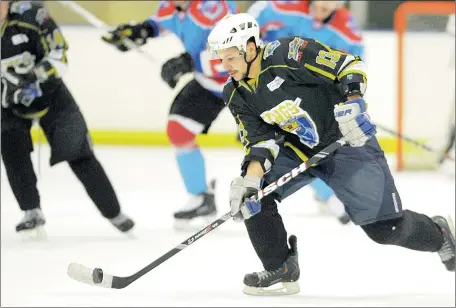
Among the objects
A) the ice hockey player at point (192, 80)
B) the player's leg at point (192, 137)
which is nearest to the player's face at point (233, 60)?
the ice hockey player at point (192, 80)

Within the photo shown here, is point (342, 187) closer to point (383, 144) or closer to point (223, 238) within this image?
point (223, 238)

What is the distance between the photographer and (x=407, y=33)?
5938 millimetres

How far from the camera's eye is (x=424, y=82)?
19.1 feet

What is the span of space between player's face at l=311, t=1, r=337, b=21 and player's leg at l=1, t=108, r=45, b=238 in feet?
4.07

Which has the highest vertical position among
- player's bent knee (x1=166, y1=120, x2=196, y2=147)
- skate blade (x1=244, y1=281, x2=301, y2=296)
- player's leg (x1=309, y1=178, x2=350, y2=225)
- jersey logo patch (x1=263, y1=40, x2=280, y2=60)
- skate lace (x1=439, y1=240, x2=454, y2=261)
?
jersey logo patch (x1=263, y1=40, x2=280, y2=60)

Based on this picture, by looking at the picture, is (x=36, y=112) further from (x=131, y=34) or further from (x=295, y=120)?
(x=295, y=120)

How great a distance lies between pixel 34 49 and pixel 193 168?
811 mm

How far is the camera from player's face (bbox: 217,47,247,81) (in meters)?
2.81

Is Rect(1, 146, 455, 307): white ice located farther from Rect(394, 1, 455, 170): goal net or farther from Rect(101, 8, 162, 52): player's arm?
Rect(101, 8, 162, 52): player's arm

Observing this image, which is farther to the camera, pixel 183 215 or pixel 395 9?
pixel 395 9

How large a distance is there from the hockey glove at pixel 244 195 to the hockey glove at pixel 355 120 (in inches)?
12.8

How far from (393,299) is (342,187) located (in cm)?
40

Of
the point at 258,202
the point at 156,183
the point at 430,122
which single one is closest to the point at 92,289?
the point at 258,202

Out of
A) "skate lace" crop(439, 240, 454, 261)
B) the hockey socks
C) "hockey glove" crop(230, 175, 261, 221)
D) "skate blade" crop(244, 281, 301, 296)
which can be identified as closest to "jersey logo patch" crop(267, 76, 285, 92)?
"hockey glove" crop(230, 175, 261, 221)
